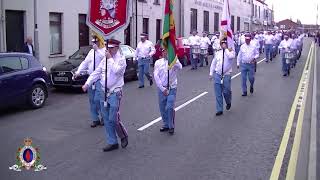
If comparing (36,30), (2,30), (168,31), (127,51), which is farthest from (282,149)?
(2,30)

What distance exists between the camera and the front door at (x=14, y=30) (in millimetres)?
18734

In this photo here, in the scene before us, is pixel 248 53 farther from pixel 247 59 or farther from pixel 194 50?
pixel 194 50

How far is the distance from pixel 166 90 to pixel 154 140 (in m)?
1.03

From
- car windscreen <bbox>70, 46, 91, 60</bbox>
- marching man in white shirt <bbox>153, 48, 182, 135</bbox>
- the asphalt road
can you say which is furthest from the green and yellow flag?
car windscreen <bbox>70, 46, 91, 60</bbox>

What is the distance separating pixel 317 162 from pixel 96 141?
12.1 feet

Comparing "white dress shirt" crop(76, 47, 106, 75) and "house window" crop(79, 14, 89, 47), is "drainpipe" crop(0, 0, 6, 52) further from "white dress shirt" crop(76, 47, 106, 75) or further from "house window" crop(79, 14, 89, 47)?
"white dress shirt" crop(76, 47, 106, 75)

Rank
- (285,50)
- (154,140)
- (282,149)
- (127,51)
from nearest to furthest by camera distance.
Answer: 1. (282,149)
2. (154,140)
3. (127,51)
4. (285,50)

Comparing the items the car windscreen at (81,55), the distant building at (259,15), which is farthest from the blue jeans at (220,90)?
the distant building at (259,15)

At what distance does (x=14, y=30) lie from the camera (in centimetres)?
1905

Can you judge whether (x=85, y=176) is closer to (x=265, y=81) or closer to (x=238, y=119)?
(x=238, y=119)

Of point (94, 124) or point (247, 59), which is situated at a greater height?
point (247, 59)

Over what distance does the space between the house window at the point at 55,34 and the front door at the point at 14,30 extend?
1949 millimetres

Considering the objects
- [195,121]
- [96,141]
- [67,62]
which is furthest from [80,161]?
[67,62]

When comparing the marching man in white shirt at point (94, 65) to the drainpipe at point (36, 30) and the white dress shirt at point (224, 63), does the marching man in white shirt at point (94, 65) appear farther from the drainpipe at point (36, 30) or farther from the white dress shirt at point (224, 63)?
the drainpipe at point (36, 30)
